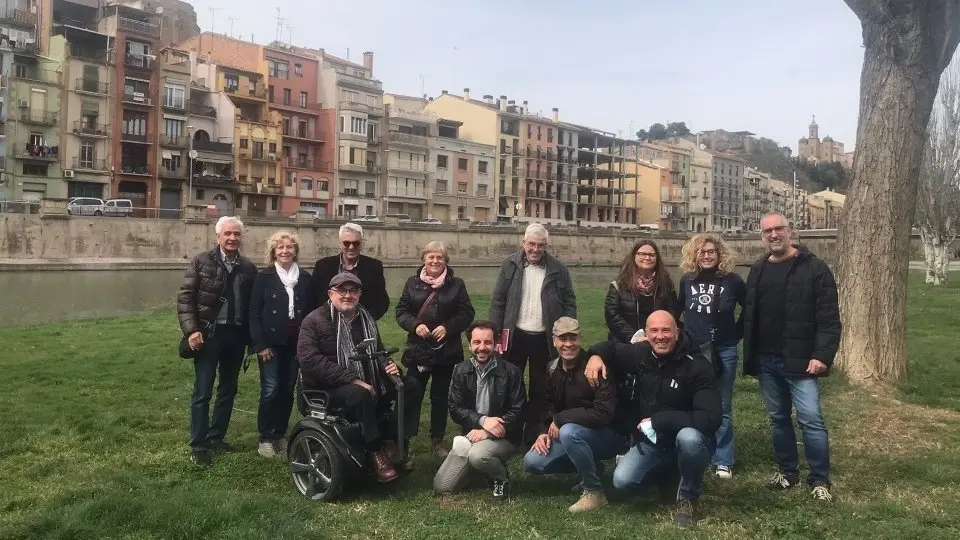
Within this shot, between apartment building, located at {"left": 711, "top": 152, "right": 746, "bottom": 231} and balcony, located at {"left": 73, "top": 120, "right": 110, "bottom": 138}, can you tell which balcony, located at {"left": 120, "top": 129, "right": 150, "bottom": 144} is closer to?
balcony, located at {"left": 73, "top": 120, "right": 110, "bottom": 138}

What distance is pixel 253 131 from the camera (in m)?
53.6

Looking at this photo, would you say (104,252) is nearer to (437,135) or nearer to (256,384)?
→ (256,384)

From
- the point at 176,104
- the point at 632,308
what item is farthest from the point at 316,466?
the point at 176,104

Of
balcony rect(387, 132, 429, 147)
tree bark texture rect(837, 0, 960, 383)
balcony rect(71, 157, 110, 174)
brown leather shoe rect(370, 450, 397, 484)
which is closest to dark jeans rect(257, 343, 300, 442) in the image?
brown leather shoe rect(370, 450, 397, 484)

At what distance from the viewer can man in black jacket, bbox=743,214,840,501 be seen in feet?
16.2

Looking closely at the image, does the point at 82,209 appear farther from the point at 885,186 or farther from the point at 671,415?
the point at 671,415

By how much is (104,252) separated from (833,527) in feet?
123

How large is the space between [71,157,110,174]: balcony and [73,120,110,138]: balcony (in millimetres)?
1521

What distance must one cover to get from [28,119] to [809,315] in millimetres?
49073

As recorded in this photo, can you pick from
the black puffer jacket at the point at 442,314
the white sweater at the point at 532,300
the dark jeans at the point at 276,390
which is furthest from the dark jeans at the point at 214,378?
the white sweater at the point at 532,300

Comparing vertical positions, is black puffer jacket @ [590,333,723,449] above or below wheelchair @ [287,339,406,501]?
above

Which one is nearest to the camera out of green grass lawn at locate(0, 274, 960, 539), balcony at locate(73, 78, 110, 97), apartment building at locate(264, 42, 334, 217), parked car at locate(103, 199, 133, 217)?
green grass lawn at locate(0, 274, 960, 539)

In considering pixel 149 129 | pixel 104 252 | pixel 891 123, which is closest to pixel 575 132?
pixel 149 129

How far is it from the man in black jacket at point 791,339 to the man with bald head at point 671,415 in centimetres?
75
